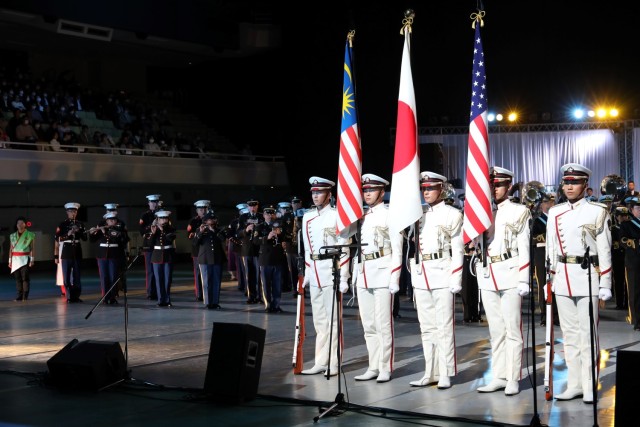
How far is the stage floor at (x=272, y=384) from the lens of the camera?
7512mm

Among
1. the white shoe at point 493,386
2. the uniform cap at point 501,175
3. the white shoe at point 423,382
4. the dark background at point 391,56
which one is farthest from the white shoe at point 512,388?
the dark background at point 391,56

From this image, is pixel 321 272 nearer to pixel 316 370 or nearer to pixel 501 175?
pixel 316 370

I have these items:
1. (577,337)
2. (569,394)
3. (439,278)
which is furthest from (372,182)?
(569,394)

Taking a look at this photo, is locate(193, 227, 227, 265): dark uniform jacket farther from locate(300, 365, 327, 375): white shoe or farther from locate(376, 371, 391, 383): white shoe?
locate(376, 371, 391, 383): white shoe

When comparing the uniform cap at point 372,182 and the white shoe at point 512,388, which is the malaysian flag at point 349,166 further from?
the white shoe at point 512,388

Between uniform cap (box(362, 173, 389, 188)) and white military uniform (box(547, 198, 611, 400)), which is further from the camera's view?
uniform cap (box(362, 173, 389, 188))

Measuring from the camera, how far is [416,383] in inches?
342

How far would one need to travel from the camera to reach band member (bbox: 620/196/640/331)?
12773 mm

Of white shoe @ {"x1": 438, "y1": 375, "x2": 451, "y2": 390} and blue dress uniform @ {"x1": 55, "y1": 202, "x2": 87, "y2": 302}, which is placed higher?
blue dress uniform @ {"x1": 55, "y1": 202, "x2": 87, "y2": 302}

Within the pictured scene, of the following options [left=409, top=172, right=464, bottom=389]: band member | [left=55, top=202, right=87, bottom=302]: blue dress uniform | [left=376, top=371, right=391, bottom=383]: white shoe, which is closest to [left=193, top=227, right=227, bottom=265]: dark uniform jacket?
[left=55, top=202, right=87, bottom=302]: blue dress uniform

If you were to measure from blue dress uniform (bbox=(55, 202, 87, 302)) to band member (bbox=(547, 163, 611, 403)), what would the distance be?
11949 millimetres

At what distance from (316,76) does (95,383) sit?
74.6ft

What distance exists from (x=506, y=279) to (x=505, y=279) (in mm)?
11

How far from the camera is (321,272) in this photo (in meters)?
9.38
